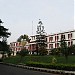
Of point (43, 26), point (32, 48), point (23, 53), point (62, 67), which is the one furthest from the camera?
point (32, 48)

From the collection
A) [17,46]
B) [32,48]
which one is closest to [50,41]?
[32,48]

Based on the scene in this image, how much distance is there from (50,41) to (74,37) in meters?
16.4

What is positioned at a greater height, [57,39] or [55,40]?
[57,39]

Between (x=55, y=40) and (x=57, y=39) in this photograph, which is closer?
(x=57, y=39)

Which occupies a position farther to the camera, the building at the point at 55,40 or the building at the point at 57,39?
the building at the point at 55,40

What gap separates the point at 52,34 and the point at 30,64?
59950 mm

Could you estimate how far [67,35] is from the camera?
9244cm

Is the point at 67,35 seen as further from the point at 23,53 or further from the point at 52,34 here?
the point at 23,53

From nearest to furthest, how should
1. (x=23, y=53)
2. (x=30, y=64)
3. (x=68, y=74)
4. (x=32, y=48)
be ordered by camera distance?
1. (x=68, y=74)
2. (x=30, y=64)
3. (x=23, y=53)
4. (x=32, y=48)

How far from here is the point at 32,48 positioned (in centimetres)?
11425

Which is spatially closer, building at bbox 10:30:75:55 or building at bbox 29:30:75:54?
building at bbox 29:30:75:54

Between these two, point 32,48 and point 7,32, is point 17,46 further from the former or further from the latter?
point 7,32

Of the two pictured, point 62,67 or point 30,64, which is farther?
point 30,64

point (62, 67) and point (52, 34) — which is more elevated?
point (52, 34)
